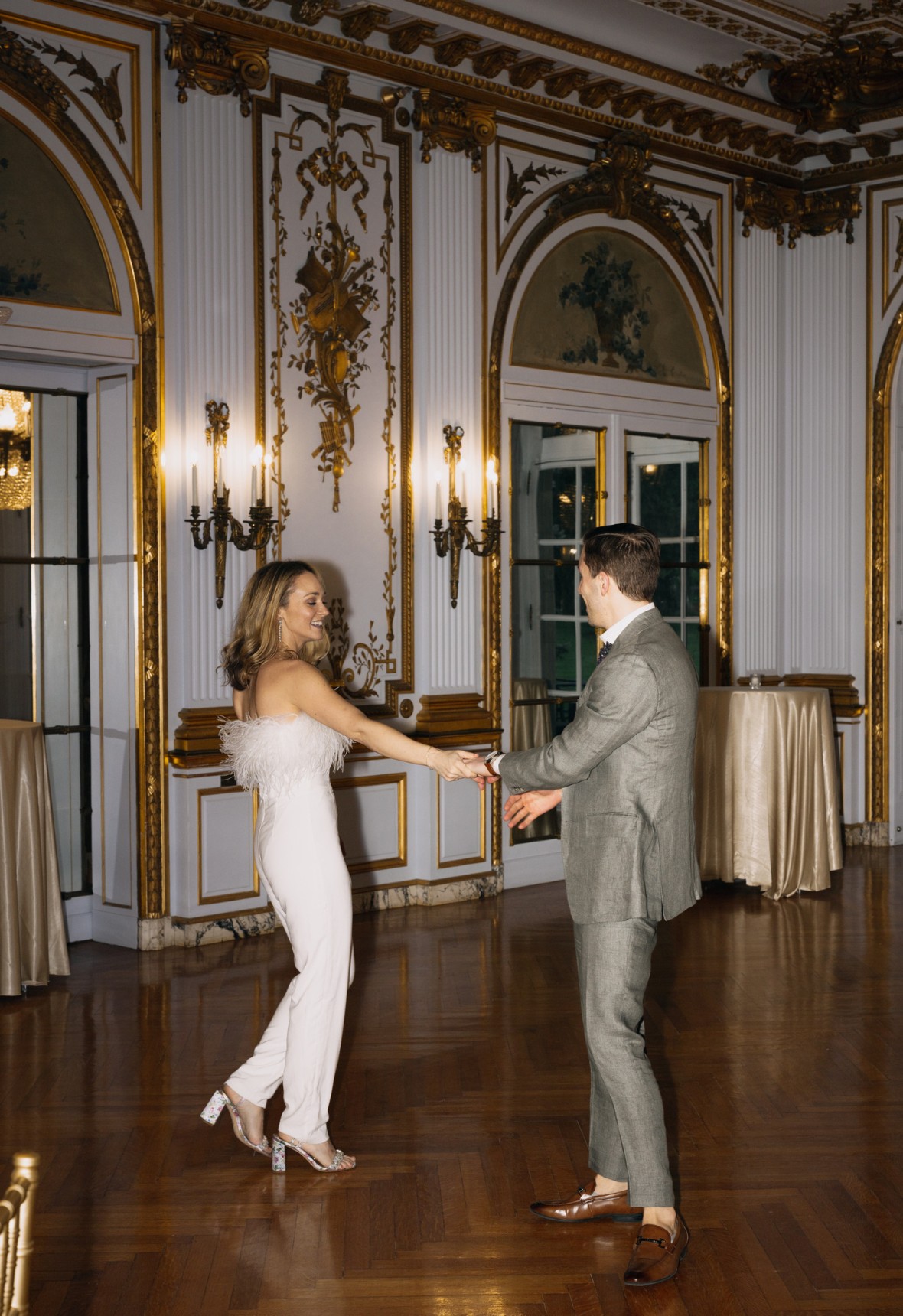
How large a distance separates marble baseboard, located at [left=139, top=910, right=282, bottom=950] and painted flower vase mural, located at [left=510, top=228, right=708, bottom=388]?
3306 millimetres

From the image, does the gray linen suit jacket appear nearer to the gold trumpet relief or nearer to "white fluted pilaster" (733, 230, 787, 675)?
the gold trumpet relief

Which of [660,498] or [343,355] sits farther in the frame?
[660,498]

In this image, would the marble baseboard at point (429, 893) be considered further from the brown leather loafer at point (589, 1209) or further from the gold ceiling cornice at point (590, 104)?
the gold ceiling cornice at point (590, 104)

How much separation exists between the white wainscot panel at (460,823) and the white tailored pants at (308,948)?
11.5 feet

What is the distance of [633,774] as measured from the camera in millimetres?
3105

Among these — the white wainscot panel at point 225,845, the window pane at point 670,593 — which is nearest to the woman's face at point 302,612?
the white wainscot panel at point 225,845

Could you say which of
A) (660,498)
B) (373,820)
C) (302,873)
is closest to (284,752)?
Result: (302,873)

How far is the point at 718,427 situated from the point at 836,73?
210 cm

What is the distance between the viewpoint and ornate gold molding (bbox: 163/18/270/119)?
242 inches

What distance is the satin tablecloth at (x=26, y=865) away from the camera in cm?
530

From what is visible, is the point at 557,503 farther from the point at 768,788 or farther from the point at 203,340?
the point at 203,340

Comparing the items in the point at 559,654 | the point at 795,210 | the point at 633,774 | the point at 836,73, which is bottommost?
the point at 633,774

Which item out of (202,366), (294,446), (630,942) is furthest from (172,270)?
(630,942)

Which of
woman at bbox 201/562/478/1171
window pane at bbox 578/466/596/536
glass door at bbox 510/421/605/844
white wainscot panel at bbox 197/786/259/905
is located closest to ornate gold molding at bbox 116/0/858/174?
glass door at bbox 510/421/605/844
